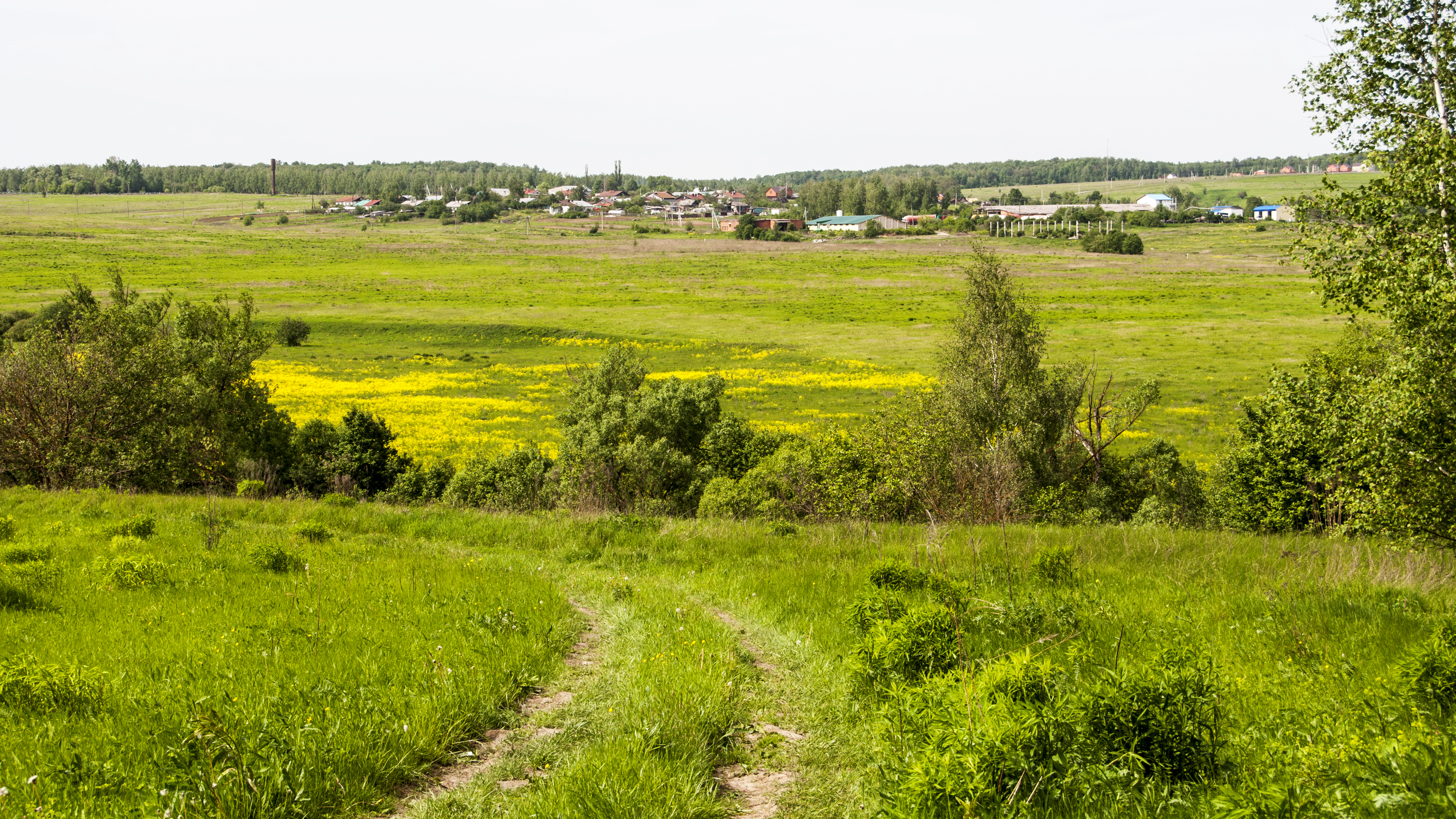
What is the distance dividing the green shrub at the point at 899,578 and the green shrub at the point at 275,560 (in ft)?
22.8

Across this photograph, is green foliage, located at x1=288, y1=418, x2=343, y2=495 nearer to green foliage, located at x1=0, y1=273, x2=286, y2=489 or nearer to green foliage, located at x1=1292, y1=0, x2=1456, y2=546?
green foliage, located at x1=0, y1=273, x2=286, y2=489

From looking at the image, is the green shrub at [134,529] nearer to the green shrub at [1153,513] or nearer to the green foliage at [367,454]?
the green foliage at [367,454]

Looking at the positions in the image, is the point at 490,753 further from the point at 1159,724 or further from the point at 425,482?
the point at 425,482

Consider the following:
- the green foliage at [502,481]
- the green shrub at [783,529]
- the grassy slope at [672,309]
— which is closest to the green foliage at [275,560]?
the green shrub at [783,529]

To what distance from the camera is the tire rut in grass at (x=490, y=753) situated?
5238 mm

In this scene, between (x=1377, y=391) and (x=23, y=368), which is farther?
(x=23, y=368)

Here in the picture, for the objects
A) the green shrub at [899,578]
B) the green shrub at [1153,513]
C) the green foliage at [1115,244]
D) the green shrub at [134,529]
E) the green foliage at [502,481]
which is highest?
the green foliage at [1115,244]

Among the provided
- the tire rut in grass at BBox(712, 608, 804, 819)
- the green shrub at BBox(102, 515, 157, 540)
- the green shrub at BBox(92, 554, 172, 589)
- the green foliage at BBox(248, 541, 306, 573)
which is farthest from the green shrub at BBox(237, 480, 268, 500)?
the tire rut in grass at BBox(712, 608, 804, 819)

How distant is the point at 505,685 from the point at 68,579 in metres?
6.12

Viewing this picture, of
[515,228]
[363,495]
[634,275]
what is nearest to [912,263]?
[634,275]

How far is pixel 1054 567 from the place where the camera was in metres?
9.56

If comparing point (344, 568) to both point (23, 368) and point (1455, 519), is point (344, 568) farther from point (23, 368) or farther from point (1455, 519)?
point (1455, 519)

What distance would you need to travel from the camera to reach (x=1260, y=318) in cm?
8469

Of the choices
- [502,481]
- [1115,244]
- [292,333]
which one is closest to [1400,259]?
[502,481]
